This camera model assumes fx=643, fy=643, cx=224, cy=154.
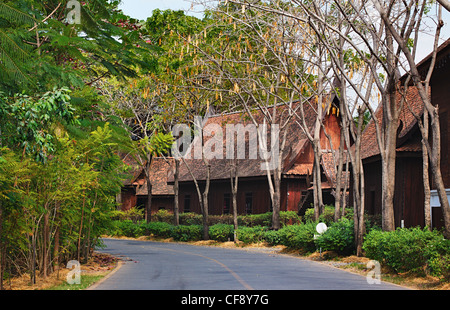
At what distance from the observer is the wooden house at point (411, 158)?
23297 millimetres

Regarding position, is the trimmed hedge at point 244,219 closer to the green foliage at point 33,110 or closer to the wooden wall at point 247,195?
the wooden wall at point 247,195

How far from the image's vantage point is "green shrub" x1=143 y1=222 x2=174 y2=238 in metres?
45.9

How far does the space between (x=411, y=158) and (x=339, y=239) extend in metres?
6.42

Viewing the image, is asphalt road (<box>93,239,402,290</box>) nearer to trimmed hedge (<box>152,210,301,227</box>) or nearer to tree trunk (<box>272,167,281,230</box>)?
tree trunk (<box>272,167,281,230</box>)

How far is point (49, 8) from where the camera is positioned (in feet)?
54.3

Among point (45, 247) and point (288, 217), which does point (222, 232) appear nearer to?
point (288, 217)

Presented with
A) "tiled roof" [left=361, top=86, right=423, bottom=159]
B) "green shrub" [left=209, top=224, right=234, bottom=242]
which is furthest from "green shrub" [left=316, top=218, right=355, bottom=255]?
"green shrub" [left=209, top=224, right=234, bottom=242]

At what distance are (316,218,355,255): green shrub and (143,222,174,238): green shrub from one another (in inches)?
873

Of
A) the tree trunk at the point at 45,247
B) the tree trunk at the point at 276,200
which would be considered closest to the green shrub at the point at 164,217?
the tree trunk at the point at 276,200

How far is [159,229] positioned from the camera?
46.8m

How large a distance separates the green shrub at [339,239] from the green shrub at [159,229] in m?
22.2

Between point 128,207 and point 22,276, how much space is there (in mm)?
50561

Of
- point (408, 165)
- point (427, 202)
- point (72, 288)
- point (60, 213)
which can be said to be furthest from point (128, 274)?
point (408, 165)

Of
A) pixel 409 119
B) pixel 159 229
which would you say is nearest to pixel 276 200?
pixel 409 119
